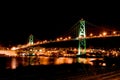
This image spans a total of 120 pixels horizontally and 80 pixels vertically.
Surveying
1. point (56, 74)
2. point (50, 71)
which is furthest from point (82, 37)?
point (56, 74)

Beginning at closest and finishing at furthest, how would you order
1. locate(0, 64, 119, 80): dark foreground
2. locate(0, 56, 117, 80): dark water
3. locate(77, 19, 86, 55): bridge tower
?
locate(0, 64, 119, 80): dark foreground
locate(0, 56, 117, 80): dark water
locate(77, 19, 86, 55): bridge tower

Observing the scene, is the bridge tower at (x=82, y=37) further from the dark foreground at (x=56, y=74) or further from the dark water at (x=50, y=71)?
the dark foreground at (x=56, y=74)

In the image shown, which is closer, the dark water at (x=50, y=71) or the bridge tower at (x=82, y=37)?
the dark water at (x=50, y=71)

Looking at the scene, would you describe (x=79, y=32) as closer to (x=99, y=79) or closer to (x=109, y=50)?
(x=109, y=50)

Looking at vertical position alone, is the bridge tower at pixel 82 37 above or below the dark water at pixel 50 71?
above

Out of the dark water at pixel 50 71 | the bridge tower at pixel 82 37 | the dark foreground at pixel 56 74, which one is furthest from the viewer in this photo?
the bridge tower at pixel 82 37

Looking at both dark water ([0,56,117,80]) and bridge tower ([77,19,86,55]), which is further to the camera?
bridge tower ([77,19,86,55])

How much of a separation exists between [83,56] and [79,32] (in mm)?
7748

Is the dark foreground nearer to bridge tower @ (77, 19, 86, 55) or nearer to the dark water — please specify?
the dark water

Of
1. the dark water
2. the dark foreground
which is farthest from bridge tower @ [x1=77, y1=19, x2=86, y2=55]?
the dark foreground

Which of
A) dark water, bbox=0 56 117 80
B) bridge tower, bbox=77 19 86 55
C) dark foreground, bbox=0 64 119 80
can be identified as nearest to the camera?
dark foreground, bbox=0 64 119 80

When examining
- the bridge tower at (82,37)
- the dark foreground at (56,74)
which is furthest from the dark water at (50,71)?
the bridge tower at (82,37)

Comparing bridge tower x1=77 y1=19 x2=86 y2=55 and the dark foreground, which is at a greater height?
bridge tower x1=77 y1=19 x2=86 y2=55

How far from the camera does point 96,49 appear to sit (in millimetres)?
89375
